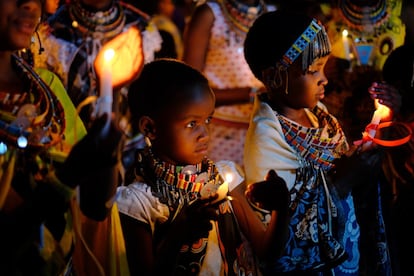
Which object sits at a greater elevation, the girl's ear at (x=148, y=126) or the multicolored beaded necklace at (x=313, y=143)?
the girl's ear at (x=148, y=126)

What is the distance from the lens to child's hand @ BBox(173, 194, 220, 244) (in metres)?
2.36

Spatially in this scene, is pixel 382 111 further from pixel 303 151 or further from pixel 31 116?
pixel 31 116

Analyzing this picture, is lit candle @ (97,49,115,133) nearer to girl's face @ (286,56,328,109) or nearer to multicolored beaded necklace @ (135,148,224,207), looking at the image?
multicolored beaded necklace @ (135,148,224,207)

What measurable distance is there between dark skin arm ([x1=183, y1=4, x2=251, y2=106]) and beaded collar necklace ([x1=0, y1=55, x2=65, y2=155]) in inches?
71.7

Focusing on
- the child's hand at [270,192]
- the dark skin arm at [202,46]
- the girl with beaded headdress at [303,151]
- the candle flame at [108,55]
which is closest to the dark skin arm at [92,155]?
the candle flame at [108,55]

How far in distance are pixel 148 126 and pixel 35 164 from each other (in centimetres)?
57

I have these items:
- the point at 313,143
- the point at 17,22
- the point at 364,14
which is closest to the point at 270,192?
the point at 313,143

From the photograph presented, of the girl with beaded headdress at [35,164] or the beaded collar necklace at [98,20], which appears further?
the beaded collar necklace at [98,20]

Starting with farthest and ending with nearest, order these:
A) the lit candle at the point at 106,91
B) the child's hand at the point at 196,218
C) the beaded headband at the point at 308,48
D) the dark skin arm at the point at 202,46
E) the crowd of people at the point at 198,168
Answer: the dark skin arm at the point at 202,46
the beaded headband at the point at 308,48
the child's hand at the point at 196,218
the crowd of people at the point at 198,168
the lit candle at the point at 106,91

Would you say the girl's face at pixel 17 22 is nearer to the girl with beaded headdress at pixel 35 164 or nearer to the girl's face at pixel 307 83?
the girl with beaded headdress at pixel 35 164

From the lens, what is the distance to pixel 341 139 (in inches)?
120

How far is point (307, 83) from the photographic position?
9.71ft

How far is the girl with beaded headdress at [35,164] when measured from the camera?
2.06 meters

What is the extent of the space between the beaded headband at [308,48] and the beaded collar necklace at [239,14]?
1.32 metres
